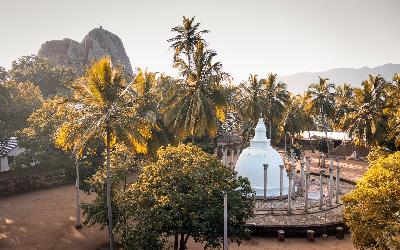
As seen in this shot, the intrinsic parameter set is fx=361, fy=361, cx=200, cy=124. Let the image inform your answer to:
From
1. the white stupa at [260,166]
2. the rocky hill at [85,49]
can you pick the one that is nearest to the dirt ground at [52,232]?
the white stupa at [260,166]

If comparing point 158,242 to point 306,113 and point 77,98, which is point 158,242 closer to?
point 77,98

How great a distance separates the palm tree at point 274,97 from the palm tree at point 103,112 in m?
27.9

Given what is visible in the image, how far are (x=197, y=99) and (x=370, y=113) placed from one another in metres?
24.6

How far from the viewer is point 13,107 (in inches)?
1610

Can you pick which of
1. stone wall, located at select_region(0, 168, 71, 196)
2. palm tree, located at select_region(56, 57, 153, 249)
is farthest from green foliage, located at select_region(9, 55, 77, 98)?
palm tree, located at select_region(56, 57, 153, 249)

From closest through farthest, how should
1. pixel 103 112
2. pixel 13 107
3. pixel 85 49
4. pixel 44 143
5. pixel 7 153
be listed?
pixel 103 112 → pixel 44 143 → pixel 13 107 → pixel 7 153 → pixel 85 49

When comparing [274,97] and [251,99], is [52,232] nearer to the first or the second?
[251,99]

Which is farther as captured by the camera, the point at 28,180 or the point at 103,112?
the point at 28,180

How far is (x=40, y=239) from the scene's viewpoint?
81.7ft

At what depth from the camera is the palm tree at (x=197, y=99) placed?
30047 mm

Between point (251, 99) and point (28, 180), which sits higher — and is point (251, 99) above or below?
above

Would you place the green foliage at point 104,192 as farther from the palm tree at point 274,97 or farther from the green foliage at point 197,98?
the palm tree at point 274,97

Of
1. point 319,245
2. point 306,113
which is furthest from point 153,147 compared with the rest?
point 306,113

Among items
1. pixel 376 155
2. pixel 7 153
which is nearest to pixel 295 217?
pixel 376 155
